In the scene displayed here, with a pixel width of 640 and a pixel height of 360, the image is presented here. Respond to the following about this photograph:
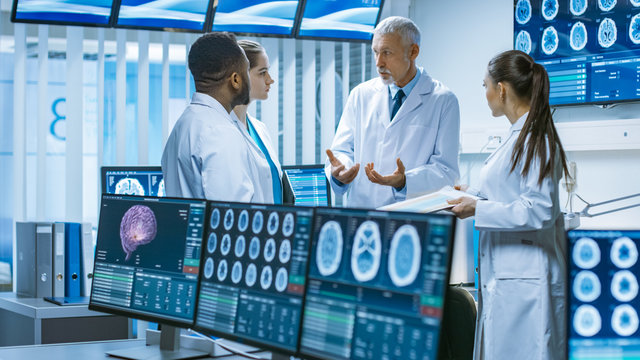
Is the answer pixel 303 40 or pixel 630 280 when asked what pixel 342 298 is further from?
pixel 303 40

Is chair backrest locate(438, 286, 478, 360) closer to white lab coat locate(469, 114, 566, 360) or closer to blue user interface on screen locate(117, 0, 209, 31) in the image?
white lab coat locate(469, 114, 566, 360)

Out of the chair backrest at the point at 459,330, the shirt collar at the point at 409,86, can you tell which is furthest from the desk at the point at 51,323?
the chair backrest at the point at 459,330

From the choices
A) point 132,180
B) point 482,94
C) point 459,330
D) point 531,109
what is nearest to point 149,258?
point 459,330

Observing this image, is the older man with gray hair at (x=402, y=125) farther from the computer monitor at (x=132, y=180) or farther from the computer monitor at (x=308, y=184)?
the computer monitor at (x=132, y=180)

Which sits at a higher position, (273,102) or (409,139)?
(273,102)

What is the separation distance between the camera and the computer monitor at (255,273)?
4.32 feet

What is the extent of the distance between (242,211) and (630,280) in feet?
3.07

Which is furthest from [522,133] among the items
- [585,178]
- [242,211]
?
[585,178]

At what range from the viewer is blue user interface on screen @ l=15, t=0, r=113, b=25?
3258mm

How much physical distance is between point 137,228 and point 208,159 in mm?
268

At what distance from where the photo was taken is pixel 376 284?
46.7 inches

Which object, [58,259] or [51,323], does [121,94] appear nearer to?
[58,259]

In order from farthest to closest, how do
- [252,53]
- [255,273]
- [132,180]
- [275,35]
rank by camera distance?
[275,35] < [132,180] < [252,53] < [255,273]

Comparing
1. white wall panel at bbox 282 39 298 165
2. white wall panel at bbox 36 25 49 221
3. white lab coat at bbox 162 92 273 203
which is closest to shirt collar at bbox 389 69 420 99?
white lab coat at bbox 162 92 273 203
